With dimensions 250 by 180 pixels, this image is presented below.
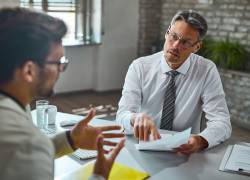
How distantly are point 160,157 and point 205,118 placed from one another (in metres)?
0.55

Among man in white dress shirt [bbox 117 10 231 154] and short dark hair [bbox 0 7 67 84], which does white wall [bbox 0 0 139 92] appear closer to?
man in white dress shirt [bbox 117 10 231 154]

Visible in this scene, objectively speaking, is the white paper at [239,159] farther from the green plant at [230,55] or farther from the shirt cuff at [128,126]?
the green plant at [230,55]

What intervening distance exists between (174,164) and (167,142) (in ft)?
0.27

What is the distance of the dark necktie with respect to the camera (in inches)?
74.5

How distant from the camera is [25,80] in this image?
2.45ft

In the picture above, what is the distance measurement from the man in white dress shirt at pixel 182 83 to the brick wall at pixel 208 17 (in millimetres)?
2665

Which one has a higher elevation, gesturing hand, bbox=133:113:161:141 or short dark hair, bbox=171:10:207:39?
short dark hair, bbox=171:10:207:39

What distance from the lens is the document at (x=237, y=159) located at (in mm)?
1347

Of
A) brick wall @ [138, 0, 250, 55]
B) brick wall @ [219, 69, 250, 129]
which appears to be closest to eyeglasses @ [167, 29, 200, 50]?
brick wall @ [219, 69, 250, 129]

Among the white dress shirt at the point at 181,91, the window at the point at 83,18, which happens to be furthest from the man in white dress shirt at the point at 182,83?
the window at the point at 83,18

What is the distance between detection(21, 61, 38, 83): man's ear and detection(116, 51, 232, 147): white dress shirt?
1.06m

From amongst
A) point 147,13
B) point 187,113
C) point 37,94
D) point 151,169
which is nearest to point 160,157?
point 151,169

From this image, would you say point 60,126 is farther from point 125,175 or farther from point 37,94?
point 37,94

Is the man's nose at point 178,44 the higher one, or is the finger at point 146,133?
the man's nose at point 178,44
